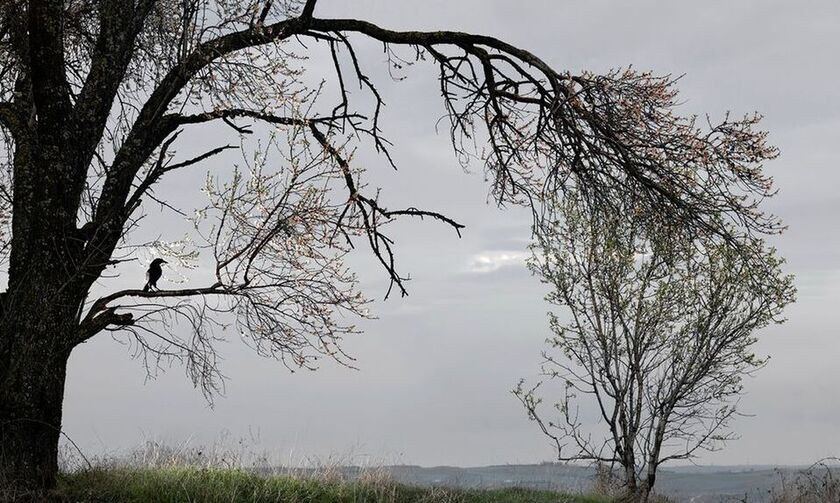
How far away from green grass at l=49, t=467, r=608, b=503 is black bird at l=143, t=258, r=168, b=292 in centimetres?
238

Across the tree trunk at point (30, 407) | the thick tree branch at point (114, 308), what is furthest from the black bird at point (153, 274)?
the tree trunk at point (30, 407)

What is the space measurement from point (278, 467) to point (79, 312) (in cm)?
369

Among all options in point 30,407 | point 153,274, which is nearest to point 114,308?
point 153,274

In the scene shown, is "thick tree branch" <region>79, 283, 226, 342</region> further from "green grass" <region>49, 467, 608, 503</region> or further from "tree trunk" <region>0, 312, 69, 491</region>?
"green grass" <region>49, 467, 608, 503</region>

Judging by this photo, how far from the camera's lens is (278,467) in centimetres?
1198

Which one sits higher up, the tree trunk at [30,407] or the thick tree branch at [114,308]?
the thick tree branch at [114,308]

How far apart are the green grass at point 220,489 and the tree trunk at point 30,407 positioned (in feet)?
1.52

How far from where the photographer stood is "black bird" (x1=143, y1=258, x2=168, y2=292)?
10547 millimetres

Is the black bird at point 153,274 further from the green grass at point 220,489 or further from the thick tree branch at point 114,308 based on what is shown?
the green grass at point 220,489

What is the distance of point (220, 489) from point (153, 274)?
2847 mm

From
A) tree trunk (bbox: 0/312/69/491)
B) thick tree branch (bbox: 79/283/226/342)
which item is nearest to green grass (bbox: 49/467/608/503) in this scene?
tree trunk (bbox: 0/312/69/491)

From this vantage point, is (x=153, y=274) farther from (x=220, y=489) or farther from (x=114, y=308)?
(x=220, y=489)

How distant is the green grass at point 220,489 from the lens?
9.88 m

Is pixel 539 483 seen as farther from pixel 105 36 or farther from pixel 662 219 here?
pixel 105 36
